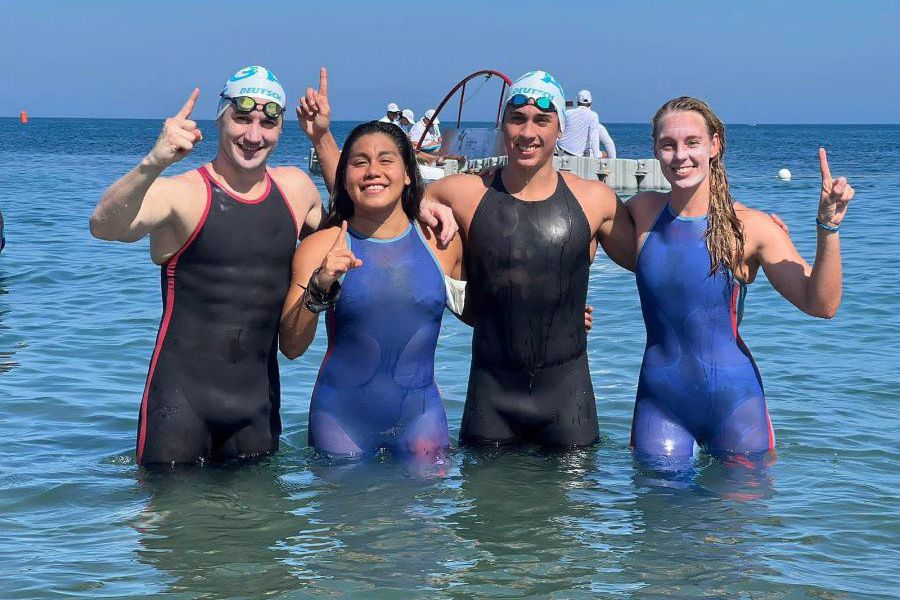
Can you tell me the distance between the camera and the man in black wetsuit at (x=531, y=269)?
204 inches

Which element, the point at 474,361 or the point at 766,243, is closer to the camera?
the point at 766,243

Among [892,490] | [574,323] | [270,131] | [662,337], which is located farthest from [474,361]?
[892,490]

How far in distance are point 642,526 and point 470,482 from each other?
920mm

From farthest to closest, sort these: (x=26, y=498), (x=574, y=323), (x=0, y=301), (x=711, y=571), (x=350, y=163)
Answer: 1. (x=0, y=301)
2. (x=26, y=498)
3. (x=574, y=323)
4. (x=350, y=163)
5. (x=711, y=571)

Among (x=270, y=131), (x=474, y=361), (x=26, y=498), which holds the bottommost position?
(x=26, y=498)

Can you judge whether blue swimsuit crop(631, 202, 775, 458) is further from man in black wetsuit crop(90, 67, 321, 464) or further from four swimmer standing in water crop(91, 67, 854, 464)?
man in black wetsuit crop(90, 67, 321, 464)

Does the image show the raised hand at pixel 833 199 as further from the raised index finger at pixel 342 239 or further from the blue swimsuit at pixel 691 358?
the raised index finger at pixel 342 239

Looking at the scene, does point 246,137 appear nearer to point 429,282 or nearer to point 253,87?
point 253,87

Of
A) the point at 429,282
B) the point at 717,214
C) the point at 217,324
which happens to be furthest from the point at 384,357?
the point at 717,214

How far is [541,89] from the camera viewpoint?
5.17 m

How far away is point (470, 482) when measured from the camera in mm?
5617

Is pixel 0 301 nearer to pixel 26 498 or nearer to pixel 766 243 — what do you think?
pixel 26 498

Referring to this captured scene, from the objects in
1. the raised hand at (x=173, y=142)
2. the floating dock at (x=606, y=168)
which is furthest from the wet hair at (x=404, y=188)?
the floating dock at (x=606, y=168)

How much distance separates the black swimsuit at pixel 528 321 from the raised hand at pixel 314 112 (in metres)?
0.85
